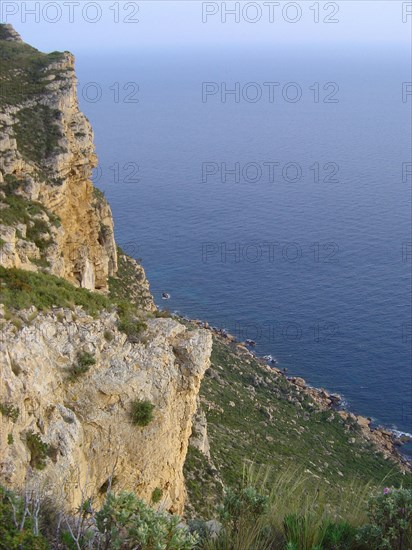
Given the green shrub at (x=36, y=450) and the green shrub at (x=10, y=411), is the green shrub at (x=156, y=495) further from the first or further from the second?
the green shrub at (x=10, y=411)

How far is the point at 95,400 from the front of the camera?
53.0 ft

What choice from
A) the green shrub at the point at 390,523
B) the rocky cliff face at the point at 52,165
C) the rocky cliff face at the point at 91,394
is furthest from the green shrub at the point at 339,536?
the rocky cliff face at the point at 52,165

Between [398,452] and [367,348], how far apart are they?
15.1 metres

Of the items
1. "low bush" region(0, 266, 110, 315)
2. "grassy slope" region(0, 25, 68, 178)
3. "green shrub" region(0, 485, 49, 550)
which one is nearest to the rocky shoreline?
"grassy slope" region(0, 25, 68, 178)

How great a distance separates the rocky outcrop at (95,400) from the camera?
1406cm

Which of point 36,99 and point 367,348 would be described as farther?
point 367,348

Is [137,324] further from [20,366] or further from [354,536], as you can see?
[354,536]

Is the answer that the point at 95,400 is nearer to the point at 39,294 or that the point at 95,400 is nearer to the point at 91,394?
the point at 91,394

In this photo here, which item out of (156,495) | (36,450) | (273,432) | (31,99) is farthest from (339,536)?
(273,432)

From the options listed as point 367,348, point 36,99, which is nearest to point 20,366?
point 36,99

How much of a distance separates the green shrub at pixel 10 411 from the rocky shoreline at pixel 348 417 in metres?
43.4

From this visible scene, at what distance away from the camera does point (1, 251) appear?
2100cm

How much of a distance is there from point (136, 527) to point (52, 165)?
30480mm

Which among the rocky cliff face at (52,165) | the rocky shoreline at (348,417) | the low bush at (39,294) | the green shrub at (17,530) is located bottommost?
the rocky shoreline at (348,417)
